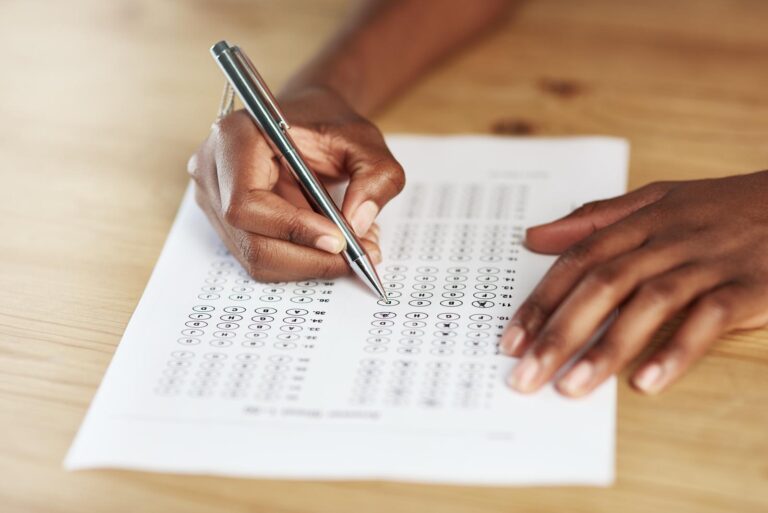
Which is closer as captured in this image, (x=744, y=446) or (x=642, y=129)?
(x=744, y=446)

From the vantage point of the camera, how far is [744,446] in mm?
656

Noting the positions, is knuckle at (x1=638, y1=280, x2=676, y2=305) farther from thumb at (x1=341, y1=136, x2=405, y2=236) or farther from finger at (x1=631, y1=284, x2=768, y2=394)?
thumb at (x1=341, y1=136, x2=405, y2=236)

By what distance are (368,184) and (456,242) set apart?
0.33 ft

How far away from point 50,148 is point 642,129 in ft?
2.04

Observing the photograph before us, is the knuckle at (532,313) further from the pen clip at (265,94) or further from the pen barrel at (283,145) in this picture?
the pen clip at (265,94)

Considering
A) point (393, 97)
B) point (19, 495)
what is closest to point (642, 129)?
point (393, 97)

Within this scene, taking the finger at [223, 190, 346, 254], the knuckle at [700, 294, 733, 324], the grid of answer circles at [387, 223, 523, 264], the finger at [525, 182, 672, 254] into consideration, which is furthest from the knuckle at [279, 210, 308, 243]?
the knuckle at [700, 294, 733, 324]

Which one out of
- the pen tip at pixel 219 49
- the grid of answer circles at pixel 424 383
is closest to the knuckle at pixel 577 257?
the grid of answer circles at pixel 424 383

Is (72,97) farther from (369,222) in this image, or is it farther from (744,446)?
(744,446)

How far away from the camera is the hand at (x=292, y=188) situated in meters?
0.79

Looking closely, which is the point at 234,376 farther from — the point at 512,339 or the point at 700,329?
the point at 700,329

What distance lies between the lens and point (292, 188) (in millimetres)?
862

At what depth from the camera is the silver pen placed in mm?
785

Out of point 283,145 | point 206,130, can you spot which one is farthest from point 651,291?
point 206,130
